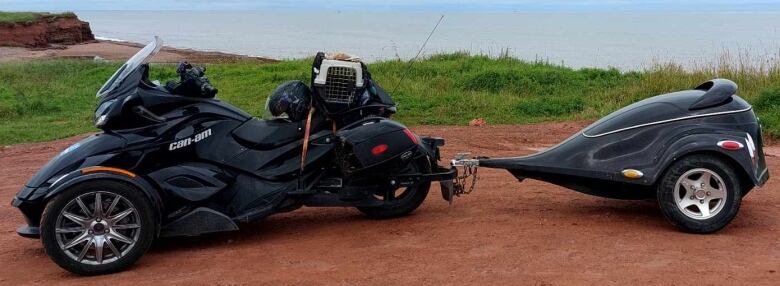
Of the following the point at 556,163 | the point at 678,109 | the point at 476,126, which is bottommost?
the point at 476,126

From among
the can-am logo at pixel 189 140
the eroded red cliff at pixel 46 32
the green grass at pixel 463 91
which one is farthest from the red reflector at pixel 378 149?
the eroded red cliff at pixel 46 32

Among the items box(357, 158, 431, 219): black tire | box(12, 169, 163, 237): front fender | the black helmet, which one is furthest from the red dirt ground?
the black helmet

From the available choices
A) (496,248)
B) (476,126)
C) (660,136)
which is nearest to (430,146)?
(496,248)

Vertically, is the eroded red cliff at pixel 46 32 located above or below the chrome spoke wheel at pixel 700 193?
below

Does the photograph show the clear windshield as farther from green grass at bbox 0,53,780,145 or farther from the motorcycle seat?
green grass at bbox 0,53,780,145

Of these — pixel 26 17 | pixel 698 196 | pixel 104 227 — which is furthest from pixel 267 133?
pixel 26 17

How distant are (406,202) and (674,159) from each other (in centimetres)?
204

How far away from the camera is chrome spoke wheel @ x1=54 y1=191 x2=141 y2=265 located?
5348 mm

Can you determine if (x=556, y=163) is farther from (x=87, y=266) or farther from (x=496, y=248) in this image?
(x=87, y=266)

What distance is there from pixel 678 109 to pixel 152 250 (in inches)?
157

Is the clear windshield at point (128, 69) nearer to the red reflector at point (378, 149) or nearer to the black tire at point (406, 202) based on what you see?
the red reflector at point (378, 149)

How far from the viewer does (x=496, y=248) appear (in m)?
5.57

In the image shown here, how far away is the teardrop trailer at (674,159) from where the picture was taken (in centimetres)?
580

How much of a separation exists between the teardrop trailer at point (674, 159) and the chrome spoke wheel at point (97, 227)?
240cm
